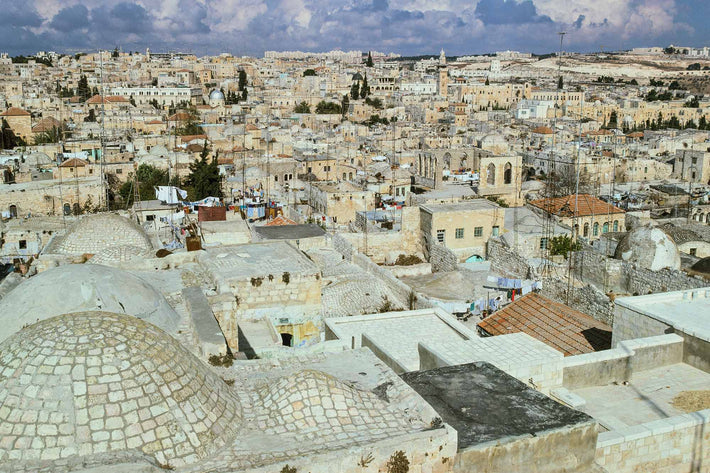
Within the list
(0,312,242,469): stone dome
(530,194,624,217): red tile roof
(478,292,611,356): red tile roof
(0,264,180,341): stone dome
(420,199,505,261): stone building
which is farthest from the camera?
(530,194,624,217): red tile roof

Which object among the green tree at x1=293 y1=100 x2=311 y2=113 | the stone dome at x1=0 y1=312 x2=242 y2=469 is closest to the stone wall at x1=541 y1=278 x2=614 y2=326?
the stone dome at x1=0 y1=312 x2=242 y2=469

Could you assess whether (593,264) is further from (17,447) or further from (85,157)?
(85,157)

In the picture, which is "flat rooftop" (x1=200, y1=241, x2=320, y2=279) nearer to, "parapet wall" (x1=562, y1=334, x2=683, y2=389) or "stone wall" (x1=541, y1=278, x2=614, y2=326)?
"parapet wall" (x1=562, y1=334, x2=683, y2=389)

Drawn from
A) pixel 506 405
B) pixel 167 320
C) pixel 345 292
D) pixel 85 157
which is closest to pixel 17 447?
pixel 506 405

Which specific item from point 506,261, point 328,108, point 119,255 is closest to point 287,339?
point 119,255

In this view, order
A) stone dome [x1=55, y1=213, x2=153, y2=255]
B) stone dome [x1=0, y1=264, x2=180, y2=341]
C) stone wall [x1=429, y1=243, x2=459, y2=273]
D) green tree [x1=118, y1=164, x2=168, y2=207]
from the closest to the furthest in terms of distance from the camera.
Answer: stone dome [x1=0, y1=264, x2=180, y2=341]
stone dome [x1=55, y1=213, x2=153, y2=255]
stone wall [x1=429, y1=243, x2=459, y2=273]
green tree [x1=118, y1=164, x2=168, y2=207]

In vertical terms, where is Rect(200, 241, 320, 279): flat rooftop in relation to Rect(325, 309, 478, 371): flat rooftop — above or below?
above

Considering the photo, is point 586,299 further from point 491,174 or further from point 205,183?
point 205,183

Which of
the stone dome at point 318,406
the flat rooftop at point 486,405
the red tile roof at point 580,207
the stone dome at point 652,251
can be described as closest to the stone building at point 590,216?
the red tile roof at point 580,207
